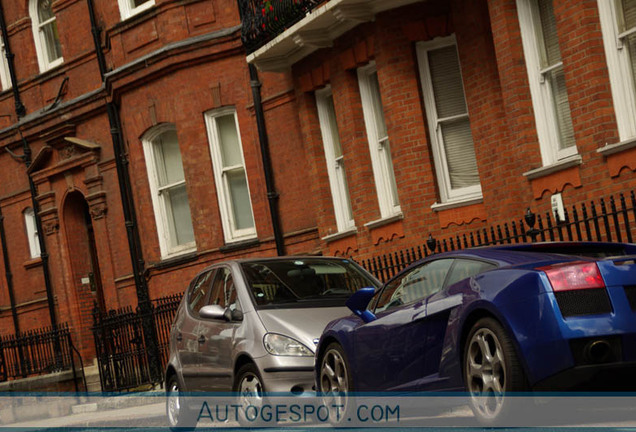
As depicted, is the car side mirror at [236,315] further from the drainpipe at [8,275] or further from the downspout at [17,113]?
the drainpipe at [8,275]

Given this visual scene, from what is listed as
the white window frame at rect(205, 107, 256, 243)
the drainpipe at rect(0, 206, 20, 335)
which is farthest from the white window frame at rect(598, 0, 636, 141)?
the drainpipe at rect(0, 206, 20, 335)

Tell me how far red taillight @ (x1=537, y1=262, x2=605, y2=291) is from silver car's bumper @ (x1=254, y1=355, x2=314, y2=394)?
3491 millimetres

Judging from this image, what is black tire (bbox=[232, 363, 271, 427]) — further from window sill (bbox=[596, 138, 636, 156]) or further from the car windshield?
window sill (bbox=[596, 138, 636, 156])

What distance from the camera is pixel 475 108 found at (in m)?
15.8

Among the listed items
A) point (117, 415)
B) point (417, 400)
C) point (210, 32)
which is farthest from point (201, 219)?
point (417, 400)

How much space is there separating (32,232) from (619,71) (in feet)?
57.4

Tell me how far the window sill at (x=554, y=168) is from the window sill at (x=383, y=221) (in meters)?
2.88

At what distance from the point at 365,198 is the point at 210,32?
5.18 meters

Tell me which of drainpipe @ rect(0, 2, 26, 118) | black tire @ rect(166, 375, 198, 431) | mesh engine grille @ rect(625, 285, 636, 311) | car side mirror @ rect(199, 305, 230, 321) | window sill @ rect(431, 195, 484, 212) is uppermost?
drainpipe @ rect(0, 2, 26, 118)

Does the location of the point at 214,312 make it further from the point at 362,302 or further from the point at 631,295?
the point at 631,295

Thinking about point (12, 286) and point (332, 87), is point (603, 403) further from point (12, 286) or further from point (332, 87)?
point (12, 286)

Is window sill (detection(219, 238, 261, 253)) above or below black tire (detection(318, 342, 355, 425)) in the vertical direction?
above

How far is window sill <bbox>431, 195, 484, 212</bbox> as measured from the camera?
1592 cm

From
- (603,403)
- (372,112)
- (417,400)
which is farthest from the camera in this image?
(372,112)
